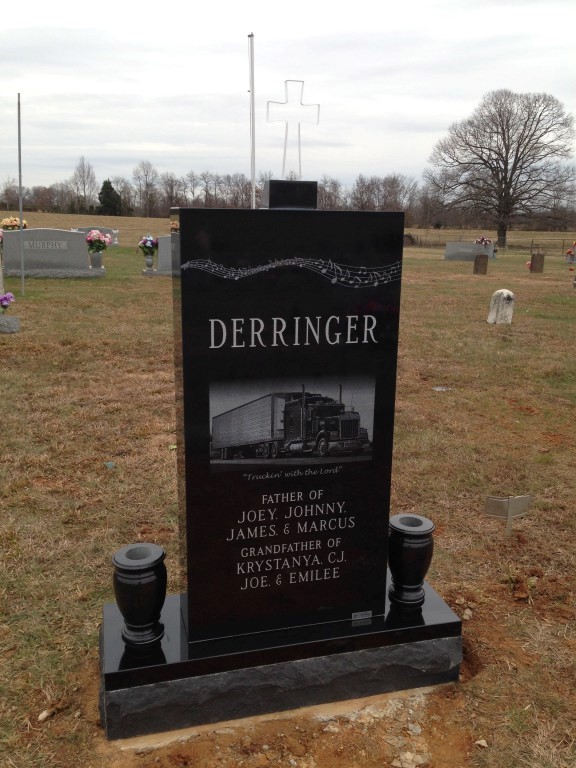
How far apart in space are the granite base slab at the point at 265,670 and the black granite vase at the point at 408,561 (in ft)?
0.26

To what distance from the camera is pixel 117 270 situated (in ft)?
70.8

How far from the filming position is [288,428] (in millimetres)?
2787

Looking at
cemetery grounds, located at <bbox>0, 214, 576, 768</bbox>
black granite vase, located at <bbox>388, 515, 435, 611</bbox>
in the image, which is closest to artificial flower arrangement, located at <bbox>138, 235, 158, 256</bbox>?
cemetery grounds, located at <bbox>0, 214, 576, 768</bbox>

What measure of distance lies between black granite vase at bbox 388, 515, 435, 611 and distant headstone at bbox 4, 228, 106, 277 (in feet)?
52.9

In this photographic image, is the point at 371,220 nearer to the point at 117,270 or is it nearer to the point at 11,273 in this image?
the point at 11,273

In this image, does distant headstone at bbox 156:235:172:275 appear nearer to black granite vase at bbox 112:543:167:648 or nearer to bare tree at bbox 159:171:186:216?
bare tree at bbox 159:171:186:216

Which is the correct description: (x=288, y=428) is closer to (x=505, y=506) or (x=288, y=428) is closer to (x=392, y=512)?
(x=505, y=506)

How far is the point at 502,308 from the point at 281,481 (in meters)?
10.8

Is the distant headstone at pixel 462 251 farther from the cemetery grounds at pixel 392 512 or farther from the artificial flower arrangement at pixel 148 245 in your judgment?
the cemetery grounds at pixel 392 512

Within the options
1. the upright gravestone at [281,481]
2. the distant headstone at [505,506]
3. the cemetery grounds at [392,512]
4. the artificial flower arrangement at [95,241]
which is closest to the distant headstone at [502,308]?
the cemetery grounds at [392,512]

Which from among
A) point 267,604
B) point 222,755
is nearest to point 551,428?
point 267,604

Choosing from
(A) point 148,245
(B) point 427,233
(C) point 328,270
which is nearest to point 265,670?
(C) point 328,270

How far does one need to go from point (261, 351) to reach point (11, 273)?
16509 millimetres

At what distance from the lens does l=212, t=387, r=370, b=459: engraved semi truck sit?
272 cm
